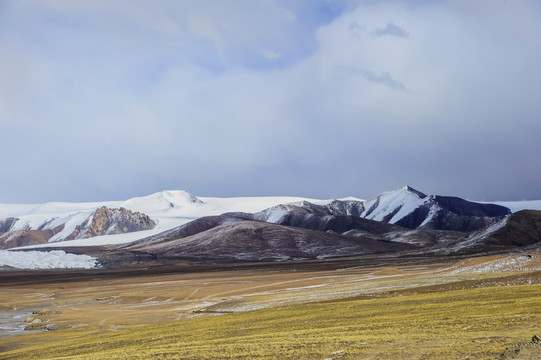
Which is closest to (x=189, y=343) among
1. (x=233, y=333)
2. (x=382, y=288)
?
(x=233, y=333)

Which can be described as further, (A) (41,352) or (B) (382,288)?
A: (B) (382,288)

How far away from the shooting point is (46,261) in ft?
584

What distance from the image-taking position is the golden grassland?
59.9ft

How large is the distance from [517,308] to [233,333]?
13.9 m

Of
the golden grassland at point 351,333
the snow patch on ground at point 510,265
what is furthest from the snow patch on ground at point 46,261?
the golden grassland at point 351,333

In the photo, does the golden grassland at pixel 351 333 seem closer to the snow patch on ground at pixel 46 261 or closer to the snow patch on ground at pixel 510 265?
the snow patch on ground at pixel 510 265

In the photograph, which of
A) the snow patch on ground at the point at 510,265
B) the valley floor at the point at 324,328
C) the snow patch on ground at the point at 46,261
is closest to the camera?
the valley floor at the point at 324,328

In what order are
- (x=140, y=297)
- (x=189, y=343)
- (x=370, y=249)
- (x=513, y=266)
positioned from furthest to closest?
(x=370, y=249) → (x=140, y=297) → (x=513, y=266) → (x=189, y=343)

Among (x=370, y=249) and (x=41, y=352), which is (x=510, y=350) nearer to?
(x=41, y=352)

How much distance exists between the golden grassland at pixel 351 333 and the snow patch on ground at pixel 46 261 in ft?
479

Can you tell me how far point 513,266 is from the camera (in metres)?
60.1

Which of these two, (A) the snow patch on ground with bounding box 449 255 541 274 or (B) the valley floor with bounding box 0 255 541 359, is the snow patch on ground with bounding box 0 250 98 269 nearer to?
(B) the valley floor with bounding box 0 255 541 359

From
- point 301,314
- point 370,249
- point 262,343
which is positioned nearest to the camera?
point 262,343

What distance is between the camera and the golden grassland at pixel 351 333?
59.9 feet
